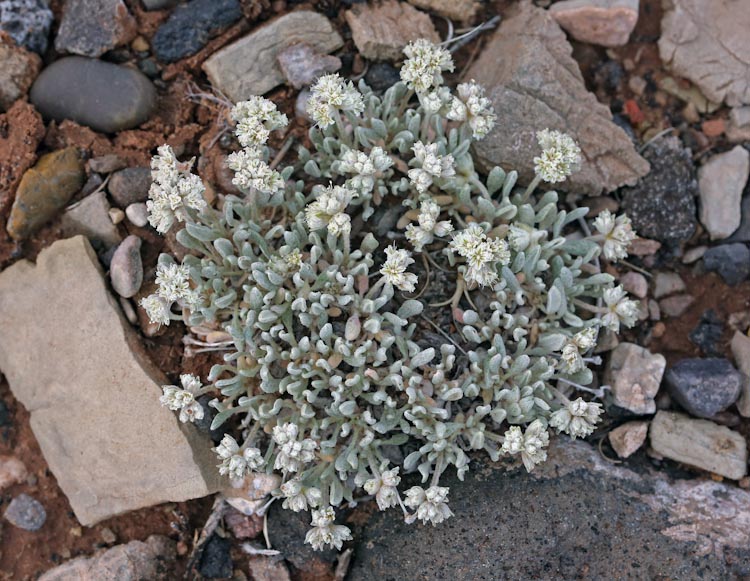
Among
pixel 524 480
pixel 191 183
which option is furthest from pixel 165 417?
pixel 524 480

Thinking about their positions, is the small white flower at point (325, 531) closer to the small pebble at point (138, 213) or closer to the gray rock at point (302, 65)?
the small pebble at point (138, 213)

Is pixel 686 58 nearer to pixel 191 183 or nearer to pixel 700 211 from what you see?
pixel 700 211

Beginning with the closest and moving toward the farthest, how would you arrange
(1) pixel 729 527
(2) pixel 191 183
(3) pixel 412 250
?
(2) pixel 191 183
(1) pixel 729 527
(3) pixel 412 250

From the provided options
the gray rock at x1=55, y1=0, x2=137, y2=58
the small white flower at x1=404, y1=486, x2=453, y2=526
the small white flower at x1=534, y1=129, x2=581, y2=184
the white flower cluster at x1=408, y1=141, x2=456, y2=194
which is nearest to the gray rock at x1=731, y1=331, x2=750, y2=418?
the small white flower at x1=534, y1=129, x2=581, y2=184

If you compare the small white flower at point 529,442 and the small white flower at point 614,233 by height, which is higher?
the small white flower at point 614,233

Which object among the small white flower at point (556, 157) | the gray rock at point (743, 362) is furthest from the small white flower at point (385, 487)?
the gray rock at point (743, 362)

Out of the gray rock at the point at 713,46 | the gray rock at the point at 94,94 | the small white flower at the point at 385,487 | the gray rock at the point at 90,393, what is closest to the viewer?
the small white flower at the point at 385,487

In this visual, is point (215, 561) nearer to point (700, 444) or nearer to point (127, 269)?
point (127, 269)
